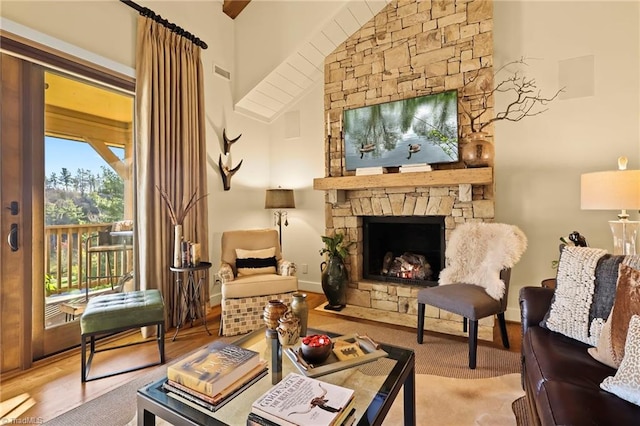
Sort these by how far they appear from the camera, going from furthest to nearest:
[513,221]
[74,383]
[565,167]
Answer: [513,221] → [565,167] → [74,383]

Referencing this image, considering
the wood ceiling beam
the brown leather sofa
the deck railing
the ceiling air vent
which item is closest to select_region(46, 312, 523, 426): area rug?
the brown leather sofa

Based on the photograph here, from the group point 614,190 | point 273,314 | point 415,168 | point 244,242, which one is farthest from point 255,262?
point 614,190

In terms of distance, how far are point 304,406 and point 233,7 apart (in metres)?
4.32

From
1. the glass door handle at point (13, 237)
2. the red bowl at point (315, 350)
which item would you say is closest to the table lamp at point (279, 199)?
the glass door handle at point (13, 237)

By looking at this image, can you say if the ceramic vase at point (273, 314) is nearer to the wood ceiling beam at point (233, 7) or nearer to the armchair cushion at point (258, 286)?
the armchair cushion at point (258, 286)

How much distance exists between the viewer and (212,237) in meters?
3.68

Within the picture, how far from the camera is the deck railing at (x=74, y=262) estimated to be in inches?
95.9

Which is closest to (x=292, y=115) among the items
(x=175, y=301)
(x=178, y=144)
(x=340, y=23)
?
(x=340, y=23)

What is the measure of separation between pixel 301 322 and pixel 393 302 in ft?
6.44

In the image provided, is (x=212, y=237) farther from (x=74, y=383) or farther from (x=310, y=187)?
(x=74, y=383)

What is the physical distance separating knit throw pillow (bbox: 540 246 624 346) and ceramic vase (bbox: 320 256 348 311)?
199 centimetres

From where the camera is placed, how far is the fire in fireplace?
3.36m

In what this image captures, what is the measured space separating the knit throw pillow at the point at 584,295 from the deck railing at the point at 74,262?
129 inches

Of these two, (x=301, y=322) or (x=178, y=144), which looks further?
(x=178, y=144)
